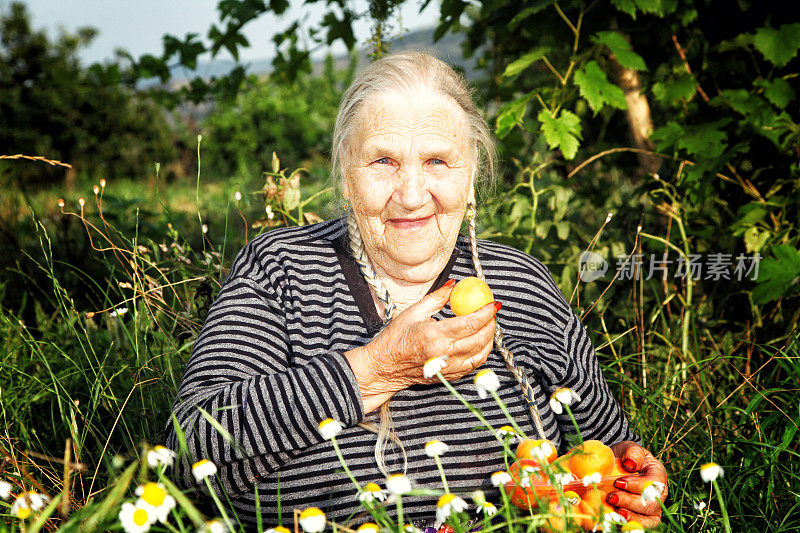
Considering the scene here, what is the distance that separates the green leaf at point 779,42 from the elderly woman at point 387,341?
1.33 m

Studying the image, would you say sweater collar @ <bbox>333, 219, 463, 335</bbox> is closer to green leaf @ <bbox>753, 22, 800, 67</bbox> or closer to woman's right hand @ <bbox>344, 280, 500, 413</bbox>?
woman's right hand @ <bbox>344, 280, 500, 413</bbox>

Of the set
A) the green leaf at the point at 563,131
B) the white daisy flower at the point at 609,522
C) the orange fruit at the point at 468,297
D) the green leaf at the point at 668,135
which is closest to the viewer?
the white daisy flower at the point at 609,522

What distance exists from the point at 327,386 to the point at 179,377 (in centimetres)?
123

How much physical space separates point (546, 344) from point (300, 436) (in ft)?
2.70

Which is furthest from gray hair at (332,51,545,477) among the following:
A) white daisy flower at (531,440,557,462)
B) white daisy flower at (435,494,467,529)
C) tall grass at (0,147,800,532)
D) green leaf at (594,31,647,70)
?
green leaf at (594,31,647,70)

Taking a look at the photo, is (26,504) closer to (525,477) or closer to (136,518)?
(136,518)

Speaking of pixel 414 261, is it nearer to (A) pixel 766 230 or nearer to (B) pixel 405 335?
(B) pixel 405 335

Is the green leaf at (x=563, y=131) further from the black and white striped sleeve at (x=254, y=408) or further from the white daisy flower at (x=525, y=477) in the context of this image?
the white daisy flower at (x=525, y=477)

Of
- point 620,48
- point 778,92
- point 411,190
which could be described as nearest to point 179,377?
point 411,190

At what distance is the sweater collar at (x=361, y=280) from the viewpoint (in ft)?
6.81

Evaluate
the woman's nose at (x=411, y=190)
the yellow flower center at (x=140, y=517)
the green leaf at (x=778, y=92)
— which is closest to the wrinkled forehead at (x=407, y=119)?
the woman's nose at (x=411, y=190)

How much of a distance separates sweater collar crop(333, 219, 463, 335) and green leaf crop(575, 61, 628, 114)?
1040mm

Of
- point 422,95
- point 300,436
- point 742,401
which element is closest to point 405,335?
point 300,436

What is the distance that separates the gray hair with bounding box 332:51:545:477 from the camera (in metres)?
2.05
